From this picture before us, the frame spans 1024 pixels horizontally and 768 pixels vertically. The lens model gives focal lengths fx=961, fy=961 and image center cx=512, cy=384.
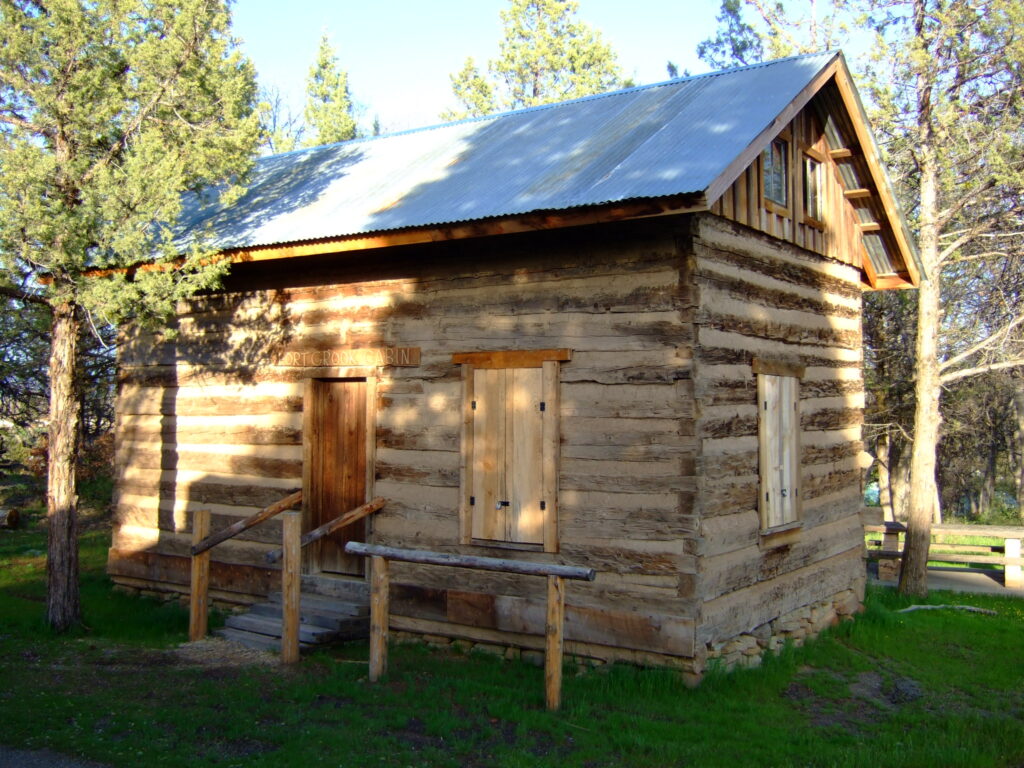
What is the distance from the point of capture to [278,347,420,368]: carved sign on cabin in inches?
402

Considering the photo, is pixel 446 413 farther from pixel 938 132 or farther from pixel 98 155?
pixel 938 132

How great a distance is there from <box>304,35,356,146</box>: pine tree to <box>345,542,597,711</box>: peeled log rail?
78.2 feet

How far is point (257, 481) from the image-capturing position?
37.4 ft

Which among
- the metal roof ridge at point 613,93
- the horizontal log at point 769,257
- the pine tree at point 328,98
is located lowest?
the horizontal log at point 769,257

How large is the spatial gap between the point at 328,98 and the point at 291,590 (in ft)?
83.9

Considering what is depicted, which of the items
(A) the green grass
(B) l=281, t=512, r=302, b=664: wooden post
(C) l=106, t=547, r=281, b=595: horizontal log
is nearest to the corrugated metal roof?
(B) l=281, t=512, r=302, b=664: wooden post

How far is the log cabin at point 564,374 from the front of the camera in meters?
8.67

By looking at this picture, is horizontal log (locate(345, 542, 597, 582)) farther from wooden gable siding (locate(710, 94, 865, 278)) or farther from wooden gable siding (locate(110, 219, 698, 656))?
wooden gable siding (locate(710, 94, 865, 278))

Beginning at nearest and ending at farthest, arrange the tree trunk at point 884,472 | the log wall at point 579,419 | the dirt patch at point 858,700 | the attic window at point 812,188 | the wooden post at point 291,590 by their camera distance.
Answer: the dirt patch at point 858,700 < the log wall at point 579,419 < the wooden post at point 291,590 < the attic window at point 812,188 < the tree trunk at point 884,472

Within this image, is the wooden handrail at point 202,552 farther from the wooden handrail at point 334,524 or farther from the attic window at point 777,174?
the attic window at point 777,174

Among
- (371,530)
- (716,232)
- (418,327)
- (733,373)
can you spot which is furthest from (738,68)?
(371,530)

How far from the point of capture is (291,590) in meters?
9.09

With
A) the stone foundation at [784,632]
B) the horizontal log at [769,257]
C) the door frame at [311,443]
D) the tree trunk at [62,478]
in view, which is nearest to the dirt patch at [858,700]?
the stone foundation at [784,632]

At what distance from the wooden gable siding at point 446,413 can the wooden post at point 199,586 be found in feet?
3.09
